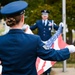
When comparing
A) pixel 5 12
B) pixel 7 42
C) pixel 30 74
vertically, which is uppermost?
pixel 5 12

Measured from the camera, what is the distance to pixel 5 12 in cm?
338

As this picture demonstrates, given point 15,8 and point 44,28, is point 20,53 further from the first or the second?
point 44,28

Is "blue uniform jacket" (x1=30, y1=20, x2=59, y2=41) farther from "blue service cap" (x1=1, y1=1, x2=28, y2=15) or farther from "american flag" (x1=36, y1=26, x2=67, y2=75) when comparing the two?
"blue service cap" (x1=1, y1=1, x2=28, y2=15)

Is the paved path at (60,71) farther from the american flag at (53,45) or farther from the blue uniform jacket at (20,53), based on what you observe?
the blue uniform jacket at (20,53)

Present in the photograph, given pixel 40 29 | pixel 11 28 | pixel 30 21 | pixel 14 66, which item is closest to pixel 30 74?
pixel 14 66

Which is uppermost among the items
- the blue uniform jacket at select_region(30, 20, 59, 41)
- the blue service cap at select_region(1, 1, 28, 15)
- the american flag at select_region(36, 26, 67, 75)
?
the blue service cap at select_region(1, 1, 28, 15)

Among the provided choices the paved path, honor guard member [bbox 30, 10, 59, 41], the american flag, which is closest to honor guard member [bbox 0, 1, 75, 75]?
the american flag

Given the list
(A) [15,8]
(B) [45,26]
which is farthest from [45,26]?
(A) [15,8]

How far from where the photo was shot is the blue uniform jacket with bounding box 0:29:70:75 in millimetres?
3359

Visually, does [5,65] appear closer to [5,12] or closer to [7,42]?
[7,42]

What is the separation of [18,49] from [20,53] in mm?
38

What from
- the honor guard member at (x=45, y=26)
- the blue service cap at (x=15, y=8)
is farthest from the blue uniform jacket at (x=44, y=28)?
the blue service cap at (x=15, y=8)

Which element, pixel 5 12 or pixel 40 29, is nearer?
pixel 5 12

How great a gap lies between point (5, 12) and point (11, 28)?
146mm
